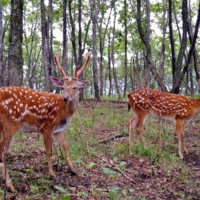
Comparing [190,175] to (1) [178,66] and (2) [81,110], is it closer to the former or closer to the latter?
Result: (1) [178,66]

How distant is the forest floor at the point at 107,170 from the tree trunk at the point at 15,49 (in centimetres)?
182

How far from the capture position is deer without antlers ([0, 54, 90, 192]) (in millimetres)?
4848

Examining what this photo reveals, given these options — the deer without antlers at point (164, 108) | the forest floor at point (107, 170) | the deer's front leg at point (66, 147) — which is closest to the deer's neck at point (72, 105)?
the forest floor at point (107, 170)

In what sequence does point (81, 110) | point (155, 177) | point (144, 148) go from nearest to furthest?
point (155, 177) < point (144, 148) < point (81, 110)

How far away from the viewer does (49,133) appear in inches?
214

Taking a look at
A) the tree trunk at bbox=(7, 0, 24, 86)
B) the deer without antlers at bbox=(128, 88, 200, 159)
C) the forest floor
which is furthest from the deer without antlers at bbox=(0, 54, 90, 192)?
the tree trunk at bbox=(7, 0, 24, 86)

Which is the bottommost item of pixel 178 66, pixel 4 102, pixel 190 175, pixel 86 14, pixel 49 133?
pixel 190 175

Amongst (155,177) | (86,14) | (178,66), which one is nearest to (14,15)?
(178,66)

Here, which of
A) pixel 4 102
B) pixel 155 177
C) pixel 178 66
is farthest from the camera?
pixel 178 66

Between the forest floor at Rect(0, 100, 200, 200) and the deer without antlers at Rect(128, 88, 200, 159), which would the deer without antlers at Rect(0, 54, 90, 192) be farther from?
the deer without antlers at Rect(128, 88, 200, 159)

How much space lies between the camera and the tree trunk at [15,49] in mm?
8945

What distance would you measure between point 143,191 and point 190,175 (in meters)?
1.43

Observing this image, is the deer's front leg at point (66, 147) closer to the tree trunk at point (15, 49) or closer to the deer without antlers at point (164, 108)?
the deer without antlers at point (164, 108)

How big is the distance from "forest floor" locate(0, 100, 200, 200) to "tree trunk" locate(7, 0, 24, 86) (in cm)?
182
